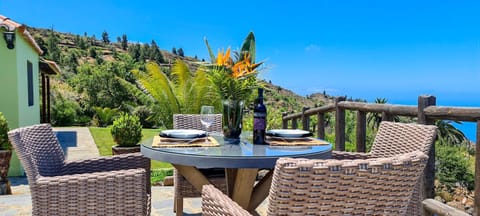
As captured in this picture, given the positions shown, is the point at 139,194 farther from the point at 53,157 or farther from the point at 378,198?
the point at 378,198

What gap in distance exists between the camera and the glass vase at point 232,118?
234cm

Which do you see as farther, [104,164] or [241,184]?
[104,164]

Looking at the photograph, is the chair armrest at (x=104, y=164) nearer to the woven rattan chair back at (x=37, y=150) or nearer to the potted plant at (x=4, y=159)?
the woven rattan chair back at (x=37, y=150)

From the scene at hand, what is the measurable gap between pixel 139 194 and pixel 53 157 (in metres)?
0.79

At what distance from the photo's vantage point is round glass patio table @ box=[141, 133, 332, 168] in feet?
5.85

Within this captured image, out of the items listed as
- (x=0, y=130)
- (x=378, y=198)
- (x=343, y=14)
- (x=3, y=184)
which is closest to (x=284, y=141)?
(x=378, y=198)

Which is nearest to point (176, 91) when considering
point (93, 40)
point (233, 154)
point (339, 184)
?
point (233, 154)

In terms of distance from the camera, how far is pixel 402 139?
2.30m

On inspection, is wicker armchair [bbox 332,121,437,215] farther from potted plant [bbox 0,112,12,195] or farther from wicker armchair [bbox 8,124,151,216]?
potted plant [bbox 0,112,12,195]

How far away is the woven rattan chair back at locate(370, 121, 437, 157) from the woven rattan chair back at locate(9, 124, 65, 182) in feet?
6.80

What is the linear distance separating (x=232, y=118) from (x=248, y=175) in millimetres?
461

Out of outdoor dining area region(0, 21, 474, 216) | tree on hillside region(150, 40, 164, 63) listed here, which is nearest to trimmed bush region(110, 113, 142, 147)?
outdoor dining area region(0, 21, 474, 216)

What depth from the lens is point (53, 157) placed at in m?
2.26

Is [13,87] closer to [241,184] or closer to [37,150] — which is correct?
[37,150]
